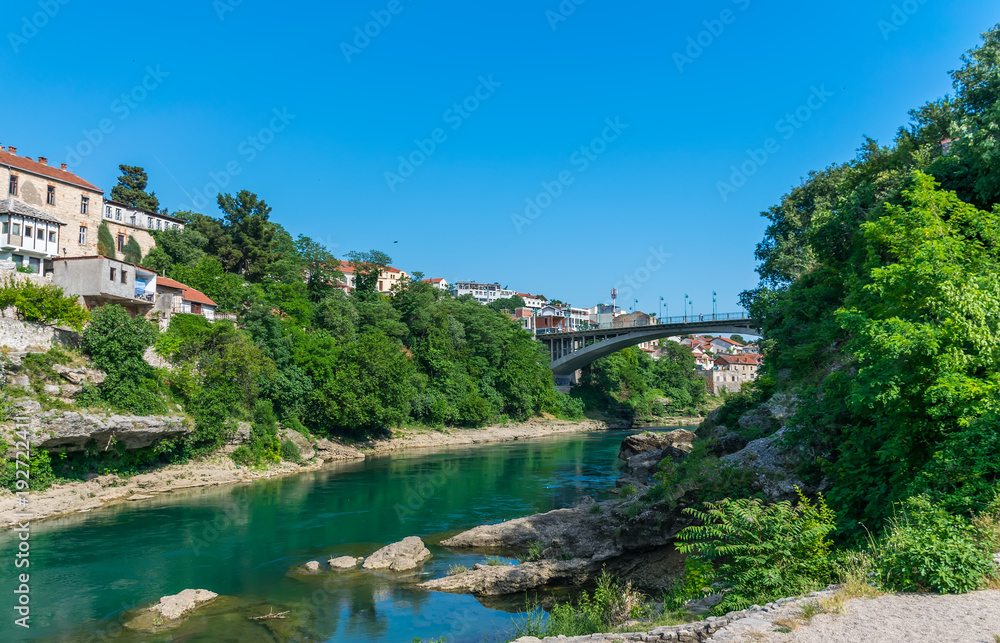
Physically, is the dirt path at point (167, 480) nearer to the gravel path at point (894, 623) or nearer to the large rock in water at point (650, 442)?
the large rock in water at point (650, 442)

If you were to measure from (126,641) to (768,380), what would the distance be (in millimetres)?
18906

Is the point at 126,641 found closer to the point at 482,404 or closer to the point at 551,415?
the point at 482,404

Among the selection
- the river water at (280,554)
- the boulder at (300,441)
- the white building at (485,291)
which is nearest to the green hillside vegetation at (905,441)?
the river water at (280,554)

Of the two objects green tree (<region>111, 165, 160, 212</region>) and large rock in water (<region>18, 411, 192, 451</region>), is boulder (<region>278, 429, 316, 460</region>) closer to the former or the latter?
large rock in water (<region>18, 411, 192, 451</region>)

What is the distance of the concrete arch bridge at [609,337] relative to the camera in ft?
161

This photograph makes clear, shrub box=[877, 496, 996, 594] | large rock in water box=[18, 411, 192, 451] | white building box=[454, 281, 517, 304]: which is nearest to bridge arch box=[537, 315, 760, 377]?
large rock in water box=[18, 411, 192, 451]

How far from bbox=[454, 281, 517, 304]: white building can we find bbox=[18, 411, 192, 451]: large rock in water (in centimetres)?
10777

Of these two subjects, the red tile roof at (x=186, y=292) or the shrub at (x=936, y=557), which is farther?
the red tile roof at (x=186, y=292)

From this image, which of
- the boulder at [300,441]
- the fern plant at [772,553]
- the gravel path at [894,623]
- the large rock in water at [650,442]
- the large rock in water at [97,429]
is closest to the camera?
the gravel path at [894,623]

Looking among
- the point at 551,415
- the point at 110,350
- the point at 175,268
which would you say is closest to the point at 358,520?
the point at 110,350

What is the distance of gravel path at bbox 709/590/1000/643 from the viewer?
547 centimetres

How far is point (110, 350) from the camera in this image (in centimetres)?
2614

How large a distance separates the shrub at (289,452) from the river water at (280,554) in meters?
2.51

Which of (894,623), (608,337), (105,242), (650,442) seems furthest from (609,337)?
(894,623)
